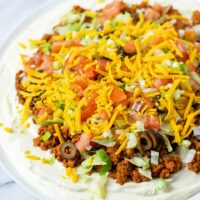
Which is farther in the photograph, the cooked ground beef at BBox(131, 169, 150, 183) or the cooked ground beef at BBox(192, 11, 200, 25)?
the cooked ground beef at BBox(192, 11, 200, 25)

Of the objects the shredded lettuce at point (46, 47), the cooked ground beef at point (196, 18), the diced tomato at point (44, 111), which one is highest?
the shredded lettuce at point (46, 47)

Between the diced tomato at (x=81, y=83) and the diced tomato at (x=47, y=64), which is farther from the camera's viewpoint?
the diced tomato at (x=47, y=64)

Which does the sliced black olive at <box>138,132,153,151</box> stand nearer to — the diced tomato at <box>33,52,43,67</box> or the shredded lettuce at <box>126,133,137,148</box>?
the shredded lettuce at <box>126,133,137,148</box>

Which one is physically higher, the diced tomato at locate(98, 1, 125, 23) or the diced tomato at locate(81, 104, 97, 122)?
the diced tomato at locate(98, 1, 125, 23)

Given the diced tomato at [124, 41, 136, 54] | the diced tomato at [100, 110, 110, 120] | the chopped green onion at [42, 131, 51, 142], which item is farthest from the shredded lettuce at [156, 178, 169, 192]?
the diced tomato at [124, 41, 136, 54]

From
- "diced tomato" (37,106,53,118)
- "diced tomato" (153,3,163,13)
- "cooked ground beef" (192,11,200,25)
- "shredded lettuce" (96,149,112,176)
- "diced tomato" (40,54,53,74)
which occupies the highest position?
"diced tomato" (40,54,53,74)

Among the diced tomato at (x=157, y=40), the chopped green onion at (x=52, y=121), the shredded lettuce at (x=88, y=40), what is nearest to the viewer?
the chopped green onion at (x=52, y=121)

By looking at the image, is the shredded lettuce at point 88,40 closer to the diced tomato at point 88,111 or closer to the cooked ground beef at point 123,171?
the diced tomato at point 88,111

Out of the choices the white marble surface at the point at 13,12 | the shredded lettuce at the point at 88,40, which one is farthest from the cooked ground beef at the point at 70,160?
the white marble surface at the point at 13,12
